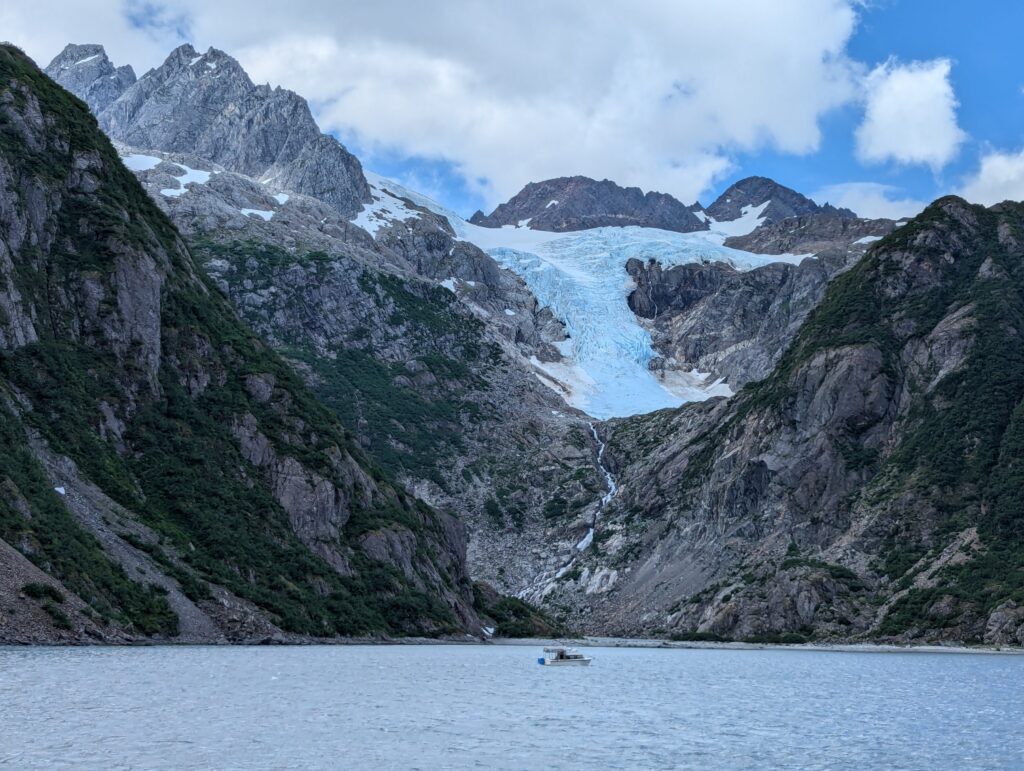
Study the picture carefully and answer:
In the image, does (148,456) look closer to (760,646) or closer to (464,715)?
(464,715)

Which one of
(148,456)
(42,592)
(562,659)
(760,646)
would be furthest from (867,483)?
(42,592)

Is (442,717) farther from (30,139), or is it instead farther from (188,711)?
(30,139)

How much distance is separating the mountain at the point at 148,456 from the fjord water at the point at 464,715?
762cm

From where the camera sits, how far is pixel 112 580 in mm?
78438

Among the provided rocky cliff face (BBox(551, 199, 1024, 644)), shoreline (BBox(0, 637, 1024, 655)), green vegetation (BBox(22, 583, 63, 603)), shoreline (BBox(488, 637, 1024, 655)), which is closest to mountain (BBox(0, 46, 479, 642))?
green vegetation (BBox(22, 583, 63, 603))

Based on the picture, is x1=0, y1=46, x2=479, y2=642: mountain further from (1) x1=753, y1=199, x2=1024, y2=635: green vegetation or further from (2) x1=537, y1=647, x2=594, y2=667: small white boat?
(1) x1=753, y1=199, x2=1024, y2=635: green vegetation

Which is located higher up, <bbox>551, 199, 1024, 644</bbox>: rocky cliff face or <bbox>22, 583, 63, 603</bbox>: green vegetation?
<bbox>551, 199, 1024, 644</bbox>: rocky cliff face

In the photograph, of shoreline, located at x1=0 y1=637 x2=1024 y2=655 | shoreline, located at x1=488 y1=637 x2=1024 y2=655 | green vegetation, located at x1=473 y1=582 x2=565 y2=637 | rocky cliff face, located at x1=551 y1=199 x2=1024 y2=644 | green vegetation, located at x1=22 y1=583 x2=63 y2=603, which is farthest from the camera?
green vegetation, located at x1=473 y1=582 x2=565 y2=637

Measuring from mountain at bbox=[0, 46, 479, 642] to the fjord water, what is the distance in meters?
7.62

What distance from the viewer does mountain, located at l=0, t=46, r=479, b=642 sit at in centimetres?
7906

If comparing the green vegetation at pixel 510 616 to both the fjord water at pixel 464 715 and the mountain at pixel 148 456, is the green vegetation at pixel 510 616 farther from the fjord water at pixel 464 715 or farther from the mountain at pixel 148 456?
the fjord water at pixel 464 715

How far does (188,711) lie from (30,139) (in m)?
83.6

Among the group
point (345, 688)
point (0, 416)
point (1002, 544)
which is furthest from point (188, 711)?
point (1002, 544)

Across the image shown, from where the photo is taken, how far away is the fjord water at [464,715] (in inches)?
1545
